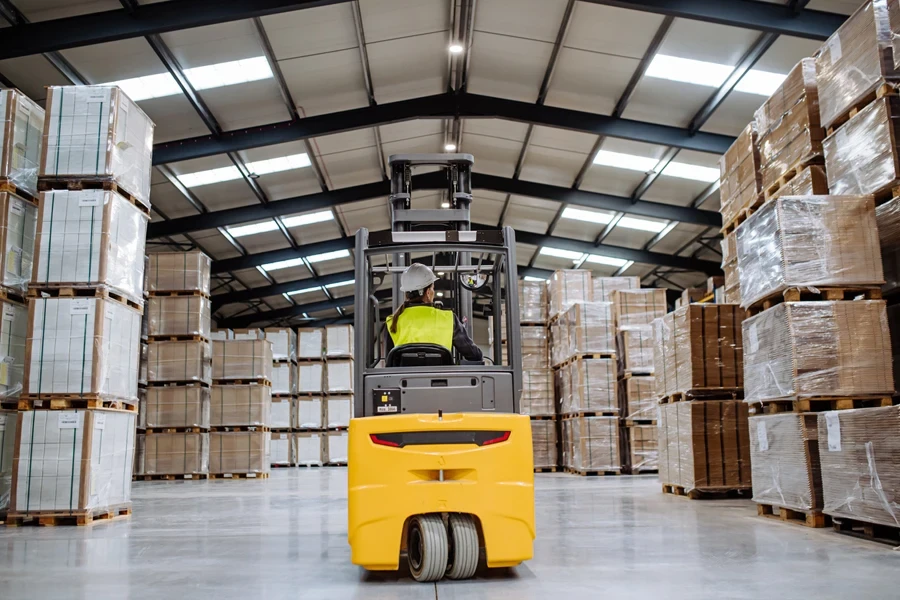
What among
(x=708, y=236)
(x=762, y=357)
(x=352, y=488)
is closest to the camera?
(x=352, y=488)

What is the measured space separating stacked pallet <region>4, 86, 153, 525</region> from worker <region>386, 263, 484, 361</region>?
338cm

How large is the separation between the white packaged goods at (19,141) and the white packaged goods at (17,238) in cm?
17

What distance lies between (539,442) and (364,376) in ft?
31.7

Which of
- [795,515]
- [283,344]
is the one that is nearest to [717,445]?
[795,515]

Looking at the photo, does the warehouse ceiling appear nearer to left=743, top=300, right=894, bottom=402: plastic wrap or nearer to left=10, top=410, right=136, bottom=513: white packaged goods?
left=10, top=410, right=136, bottom=513: white packaged goods

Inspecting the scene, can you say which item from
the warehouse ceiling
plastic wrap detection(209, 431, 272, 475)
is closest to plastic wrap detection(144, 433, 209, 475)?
plastic wrap detection(209, 431, 272, 475)

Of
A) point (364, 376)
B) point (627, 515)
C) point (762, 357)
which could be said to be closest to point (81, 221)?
point (364, 376)

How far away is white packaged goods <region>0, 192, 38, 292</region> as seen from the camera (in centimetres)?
599

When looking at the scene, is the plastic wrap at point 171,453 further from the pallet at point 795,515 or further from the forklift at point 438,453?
the forklift at point 438,453

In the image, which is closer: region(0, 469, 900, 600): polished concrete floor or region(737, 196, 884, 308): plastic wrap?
region(0, 469, 900, 600): polished concrete floor

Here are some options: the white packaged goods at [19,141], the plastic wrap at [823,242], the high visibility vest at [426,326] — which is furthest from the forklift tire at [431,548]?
the white packaged goods at [19,141]

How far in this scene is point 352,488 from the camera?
3365 millimetres

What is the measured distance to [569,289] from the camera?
12578mm

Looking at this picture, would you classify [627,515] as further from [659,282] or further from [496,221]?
[659,282]
